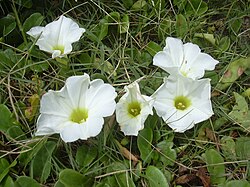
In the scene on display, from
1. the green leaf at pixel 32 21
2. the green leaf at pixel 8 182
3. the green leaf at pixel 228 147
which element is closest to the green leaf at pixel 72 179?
the green leaf at pixel 8 182

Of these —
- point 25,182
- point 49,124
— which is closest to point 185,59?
point 49,124

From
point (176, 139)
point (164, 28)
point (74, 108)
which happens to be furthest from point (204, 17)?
point (74, 108)

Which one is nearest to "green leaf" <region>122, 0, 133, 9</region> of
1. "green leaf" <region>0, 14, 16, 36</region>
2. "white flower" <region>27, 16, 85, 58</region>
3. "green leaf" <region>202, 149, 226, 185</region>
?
"white flower" <region>27, 16, 85, 58</region>

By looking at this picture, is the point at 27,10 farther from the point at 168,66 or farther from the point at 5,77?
the point at 168,66

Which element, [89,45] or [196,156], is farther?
[89,45]

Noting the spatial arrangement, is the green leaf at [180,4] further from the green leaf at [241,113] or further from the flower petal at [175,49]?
the green leaf at [241,113]

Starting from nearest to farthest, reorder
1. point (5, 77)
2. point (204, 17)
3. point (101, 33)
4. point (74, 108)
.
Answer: point (74, 108)
point (5, 77)
point (101, 33)
point (204, 17)
